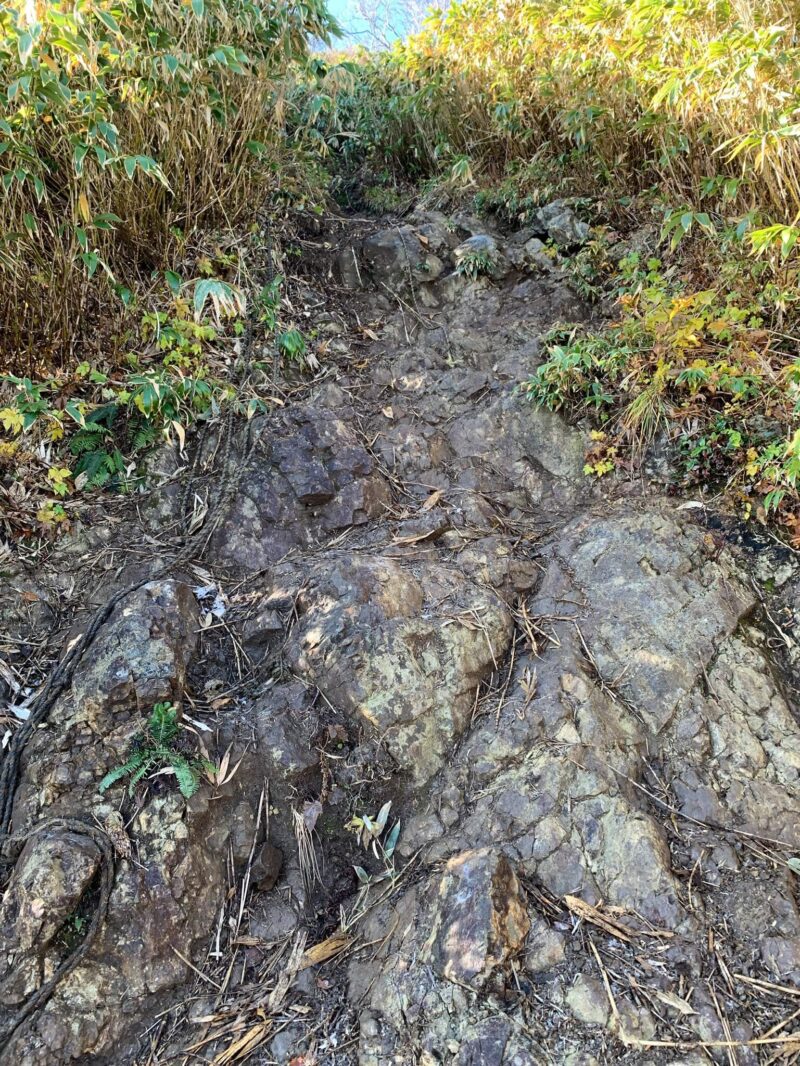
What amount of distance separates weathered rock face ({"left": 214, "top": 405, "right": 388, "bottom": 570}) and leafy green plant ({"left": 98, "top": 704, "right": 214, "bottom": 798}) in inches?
32.6

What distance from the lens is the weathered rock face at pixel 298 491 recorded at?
288 centimetres

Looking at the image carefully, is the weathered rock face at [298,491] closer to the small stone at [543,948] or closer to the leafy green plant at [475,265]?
the leafy green plant at [475,265]

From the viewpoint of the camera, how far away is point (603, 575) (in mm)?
2744

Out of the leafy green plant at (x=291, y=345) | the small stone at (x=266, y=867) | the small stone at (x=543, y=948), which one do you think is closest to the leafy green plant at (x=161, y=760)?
the small stone at (x=266, y=867)

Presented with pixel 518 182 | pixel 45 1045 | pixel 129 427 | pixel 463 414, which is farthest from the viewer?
pixel 518 182

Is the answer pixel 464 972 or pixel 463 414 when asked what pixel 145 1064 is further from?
pixel 463 414

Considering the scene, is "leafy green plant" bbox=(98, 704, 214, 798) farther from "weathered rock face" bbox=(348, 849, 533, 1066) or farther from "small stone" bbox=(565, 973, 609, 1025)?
"small stone" bbox=(565, 973, 609, 1025)

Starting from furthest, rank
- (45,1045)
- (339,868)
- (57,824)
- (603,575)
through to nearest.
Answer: (603,575) < (339,868) < (57,824) < (45,1045)

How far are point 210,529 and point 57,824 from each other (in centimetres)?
131

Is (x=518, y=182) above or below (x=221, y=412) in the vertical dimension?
above

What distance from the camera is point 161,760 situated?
2.09m

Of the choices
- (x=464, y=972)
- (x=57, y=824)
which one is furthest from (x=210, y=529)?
(x=464, y=972)

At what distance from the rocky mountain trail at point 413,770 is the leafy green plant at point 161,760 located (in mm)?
29

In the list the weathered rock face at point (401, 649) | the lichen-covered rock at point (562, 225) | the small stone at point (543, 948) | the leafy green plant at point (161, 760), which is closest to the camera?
the small stone at point (543, 948)
